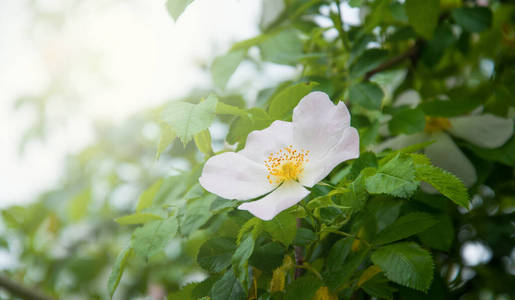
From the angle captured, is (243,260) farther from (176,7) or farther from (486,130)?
(486,130)

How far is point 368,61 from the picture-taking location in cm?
65

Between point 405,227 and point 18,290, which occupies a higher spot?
point 405,227

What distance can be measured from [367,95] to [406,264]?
0.26 metres

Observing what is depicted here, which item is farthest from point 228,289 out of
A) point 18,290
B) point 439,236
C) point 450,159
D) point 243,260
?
point 18,290

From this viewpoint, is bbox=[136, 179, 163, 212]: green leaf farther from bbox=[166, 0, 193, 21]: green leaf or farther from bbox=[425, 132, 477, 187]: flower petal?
bbox=[425, 132, 477, 187]: flower petal

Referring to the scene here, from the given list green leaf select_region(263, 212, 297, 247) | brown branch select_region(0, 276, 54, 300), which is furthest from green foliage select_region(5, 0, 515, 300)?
brown branch select_region(0, 276, 54, 300)

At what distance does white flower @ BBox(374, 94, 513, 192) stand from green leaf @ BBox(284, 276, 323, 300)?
29 centimetres

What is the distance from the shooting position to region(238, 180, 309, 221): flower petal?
0.39 meters

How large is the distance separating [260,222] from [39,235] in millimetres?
1085

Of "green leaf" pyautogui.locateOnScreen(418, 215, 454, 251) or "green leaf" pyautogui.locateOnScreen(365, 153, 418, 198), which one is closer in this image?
"green leaf" pyautogui.locateOnScreen(365, 153, 418, 198)

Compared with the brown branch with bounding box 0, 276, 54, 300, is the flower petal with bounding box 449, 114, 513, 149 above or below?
above

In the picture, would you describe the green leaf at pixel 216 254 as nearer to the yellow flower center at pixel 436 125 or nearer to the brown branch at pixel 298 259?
the brown branch at pixel 298 259

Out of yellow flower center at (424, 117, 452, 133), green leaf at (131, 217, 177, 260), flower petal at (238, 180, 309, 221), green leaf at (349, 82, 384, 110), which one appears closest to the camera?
flower petal at (238, 180, 309, 221)

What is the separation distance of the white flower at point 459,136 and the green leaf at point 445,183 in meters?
0.24
